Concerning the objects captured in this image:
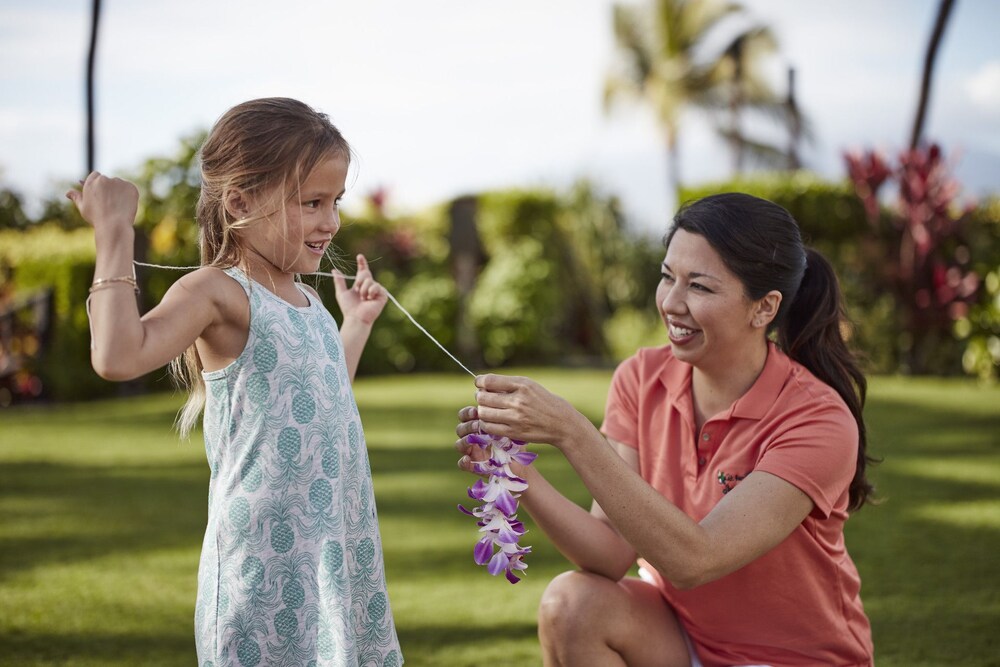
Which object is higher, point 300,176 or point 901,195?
point 300,176

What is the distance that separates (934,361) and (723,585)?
910cm

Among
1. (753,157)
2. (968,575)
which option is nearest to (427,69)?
(753,157)

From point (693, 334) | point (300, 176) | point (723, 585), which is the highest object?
point (300, 176)

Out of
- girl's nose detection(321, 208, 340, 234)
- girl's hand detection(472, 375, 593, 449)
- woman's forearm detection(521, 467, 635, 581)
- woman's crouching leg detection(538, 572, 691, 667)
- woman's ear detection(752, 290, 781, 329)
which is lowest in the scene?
woman's crouching leg detection(538, 572, 691, 667)

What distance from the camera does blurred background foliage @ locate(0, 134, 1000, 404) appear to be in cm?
1060

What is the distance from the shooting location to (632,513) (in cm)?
218

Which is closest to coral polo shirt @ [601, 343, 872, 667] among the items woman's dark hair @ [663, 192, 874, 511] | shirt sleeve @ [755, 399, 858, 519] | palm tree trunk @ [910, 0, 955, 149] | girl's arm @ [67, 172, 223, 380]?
shirt sleeve @ [755, 399, 858, 519]

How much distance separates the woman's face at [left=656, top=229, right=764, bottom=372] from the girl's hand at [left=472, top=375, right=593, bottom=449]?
0.51 meters

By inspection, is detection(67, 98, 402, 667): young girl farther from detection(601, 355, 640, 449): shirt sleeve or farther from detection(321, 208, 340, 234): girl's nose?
detection(601, 355, 640, 449): shirt sleeve

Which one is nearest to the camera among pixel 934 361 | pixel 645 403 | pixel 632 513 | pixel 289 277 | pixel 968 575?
pixel 632 513

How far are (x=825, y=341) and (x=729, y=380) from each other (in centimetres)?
31

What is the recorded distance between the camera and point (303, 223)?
2227mm

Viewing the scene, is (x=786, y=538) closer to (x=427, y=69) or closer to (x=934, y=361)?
(x=934, y=361)

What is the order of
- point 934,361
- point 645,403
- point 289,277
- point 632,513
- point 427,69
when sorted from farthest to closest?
1. point 427,69
2. point 934,361
3. point 645,403
4. point 289,277
5. point 632,513
